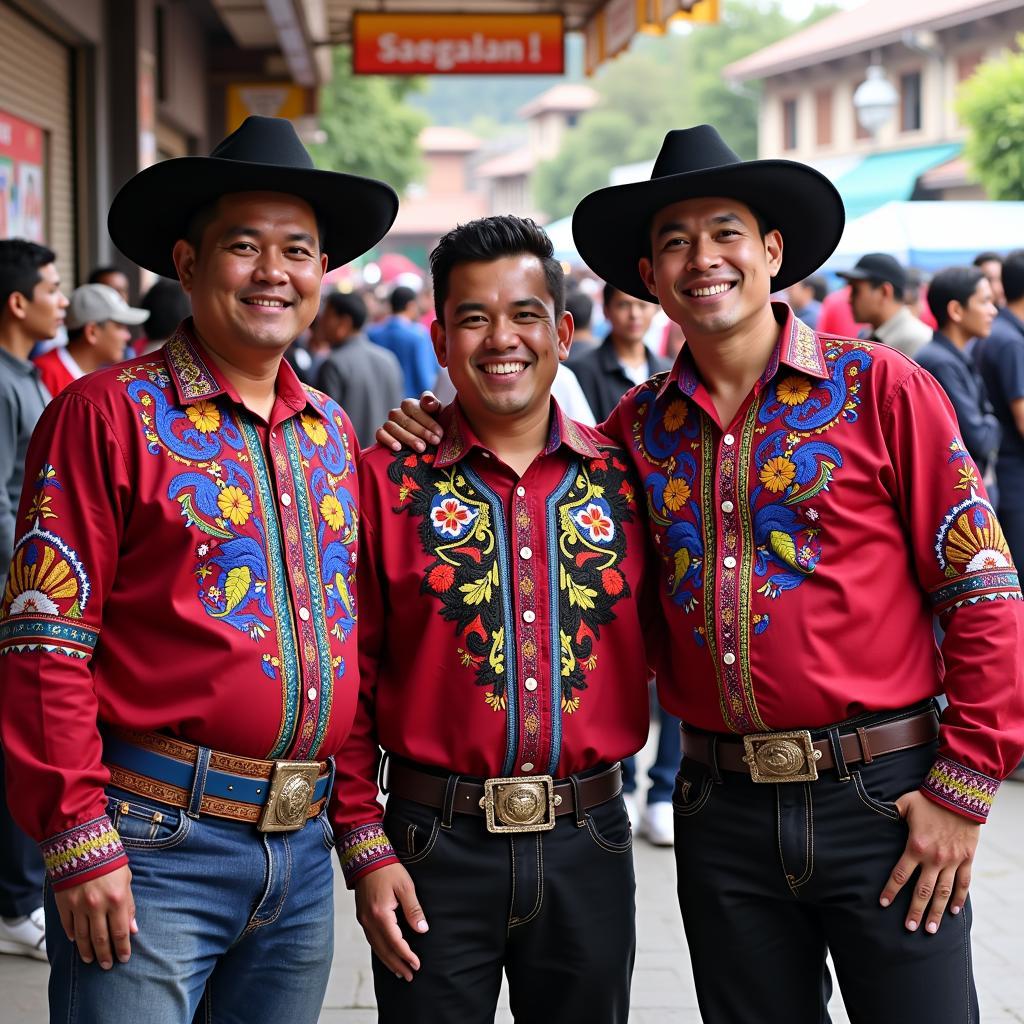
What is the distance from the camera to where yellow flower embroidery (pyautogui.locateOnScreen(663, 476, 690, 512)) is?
116 inches

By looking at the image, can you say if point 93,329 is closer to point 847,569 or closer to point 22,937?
point 22,937

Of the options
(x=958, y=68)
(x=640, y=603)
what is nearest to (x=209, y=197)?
(x=640, y=603)

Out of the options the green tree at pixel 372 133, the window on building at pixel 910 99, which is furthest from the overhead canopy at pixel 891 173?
the green tree at pixel 372 133

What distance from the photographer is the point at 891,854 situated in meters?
2.77

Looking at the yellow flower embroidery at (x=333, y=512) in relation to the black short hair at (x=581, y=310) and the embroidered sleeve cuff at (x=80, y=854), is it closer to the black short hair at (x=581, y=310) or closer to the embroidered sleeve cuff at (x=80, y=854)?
the embroidered sleeve cuff at (x=80, y=854)

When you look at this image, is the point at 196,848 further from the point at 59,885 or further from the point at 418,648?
the point at 418,648

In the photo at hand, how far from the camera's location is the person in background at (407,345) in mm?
12914

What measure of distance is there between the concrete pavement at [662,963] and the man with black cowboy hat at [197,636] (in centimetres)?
177

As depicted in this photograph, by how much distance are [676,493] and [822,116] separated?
42530 millimetres

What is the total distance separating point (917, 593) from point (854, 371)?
18.6 inches

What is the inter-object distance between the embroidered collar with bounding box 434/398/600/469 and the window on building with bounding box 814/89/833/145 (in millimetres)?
41988

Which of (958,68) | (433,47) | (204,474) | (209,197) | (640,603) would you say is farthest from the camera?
(958,68)

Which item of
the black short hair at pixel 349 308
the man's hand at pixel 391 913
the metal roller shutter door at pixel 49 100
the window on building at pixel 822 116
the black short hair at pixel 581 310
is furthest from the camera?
the window on building at pixel 822 116

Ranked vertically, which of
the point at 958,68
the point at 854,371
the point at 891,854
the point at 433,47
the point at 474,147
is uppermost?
the point at 474,147
